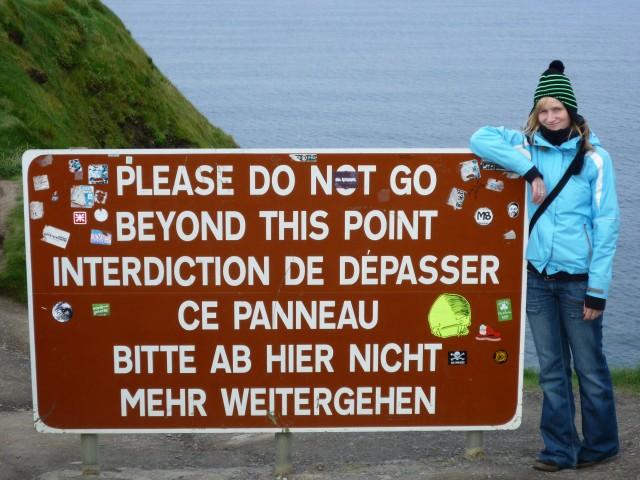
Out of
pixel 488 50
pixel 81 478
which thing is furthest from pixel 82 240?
pixel 488 50

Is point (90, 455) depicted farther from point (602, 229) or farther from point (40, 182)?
point (602, 229)

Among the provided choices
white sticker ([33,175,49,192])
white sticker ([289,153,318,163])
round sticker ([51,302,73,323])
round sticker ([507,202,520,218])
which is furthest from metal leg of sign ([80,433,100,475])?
round sticker ([507,202,520,218])

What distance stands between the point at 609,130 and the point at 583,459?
88035 millimetres

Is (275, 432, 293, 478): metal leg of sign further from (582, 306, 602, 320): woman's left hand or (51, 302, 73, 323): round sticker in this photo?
(582, 306, 602, 320): woman's left hand

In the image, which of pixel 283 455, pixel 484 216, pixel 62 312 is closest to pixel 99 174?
pixel 62 312

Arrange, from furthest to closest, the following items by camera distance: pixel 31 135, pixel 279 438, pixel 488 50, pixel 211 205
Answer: pixel 488 50 → pixel 31 135 → pixel 279 438 → pixel 211 205

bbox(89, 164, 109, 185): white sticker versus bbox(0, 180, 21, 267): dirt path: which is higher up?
bbox(89, 164, 109, 185): white sticker

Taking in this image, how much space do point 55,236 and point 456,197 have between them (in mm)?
2153

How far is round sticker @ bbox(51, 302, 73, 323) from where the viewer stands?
17.1ft

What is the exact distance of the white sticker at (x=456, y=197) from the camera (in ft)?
17.0

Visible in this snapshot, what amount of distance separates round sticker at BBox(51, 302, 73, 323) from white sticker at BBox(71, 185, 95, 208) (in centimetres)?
55

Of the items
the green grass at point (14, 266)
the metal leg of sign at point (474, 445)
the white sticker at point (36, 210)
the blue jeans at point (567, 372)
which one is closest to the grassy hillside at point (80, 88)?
the green grass at point (14, 266)

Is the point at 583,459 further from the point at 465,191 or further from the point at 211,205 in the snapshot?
the point at 211,205

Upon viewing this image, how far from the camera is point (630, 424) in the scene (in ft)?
22.7
